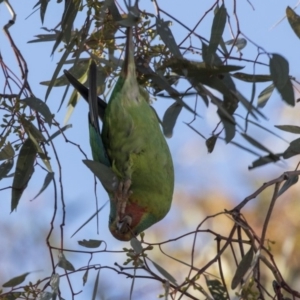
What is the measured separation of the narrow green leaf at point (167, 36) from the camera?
161 centimetres

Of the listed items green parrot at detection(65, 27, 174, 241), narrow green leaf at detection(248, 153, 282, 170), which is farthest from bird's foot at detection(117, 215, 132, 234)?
narrow green leaf at detection(248, 153, 282, 170)

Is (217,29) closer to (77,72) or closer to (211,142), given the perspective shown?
(211,142)

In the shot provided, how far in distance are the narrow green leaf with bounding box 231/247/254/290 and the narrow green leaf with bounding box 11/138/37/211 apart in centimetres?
66

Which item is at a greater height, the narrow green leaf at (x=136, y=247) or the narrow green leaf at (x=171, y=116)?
the narrow green leaf at (x=171, y=116)

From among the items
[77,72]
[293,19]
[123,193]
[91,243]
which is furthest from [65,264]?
[293,19]

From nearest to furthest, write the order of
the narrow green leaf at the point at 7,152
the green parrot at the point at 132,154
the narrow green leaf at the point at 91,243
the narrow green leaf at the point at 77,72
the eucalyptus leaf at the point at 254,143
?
the eucalyptus leaf at the point at 254,143
the narrow green leaf at the point at 91,243
the narrow green leaf at the point at 7,152
the narrow green leaf at the point at 77,72
the green parrot at the point at 132,154

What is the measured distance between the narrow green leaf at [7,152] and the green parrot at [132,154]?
282 millimetres

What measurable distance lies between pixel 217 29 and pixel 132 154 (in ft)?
1.93

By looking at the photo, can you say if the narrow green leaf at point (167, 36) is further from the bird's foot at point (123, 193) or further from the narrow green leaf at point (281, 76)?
the bird's foot at point (123, 193)

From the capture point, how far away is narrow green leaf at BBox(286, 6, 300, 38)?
1.81m

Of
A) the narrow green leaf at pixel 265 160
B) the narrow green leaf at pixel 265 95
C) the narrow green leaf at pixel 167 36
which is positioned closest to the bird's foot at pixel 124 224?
the narrow green leaf at pixel 265 95

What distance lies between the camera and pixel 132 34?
1.75m

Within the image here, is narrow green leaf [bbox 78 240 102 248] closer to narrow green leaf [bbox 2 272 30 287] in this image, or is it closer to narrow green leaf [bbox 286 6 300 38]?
narrow green leaf [bbox 2 272 30 287]

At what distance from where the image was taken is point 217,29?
1.72 meters
